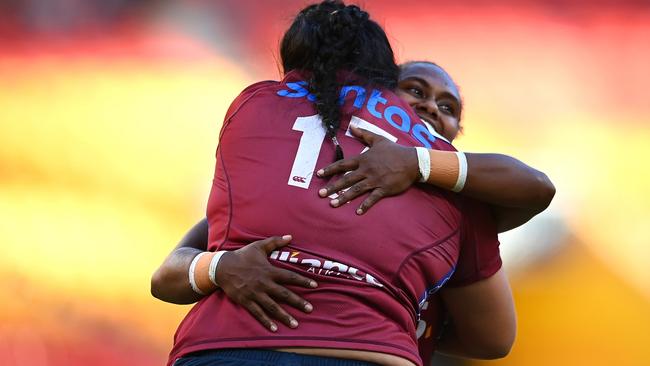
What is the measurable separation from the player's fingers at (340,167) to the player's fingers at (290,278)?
7.7 inches

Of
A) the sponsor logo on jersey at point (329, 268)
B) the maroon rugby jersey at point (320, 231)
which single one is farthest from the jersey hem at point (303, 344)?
the sponsor logo on jersey at point (329, 268)

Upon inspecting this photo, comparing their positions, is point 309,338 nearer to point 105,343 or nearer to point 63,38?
point 105,343

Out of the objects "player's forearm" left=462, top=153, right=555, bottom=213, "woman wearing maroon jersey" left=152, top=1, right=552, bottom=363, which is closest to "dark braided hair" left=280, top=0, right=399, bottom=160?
"woman wearing maroon jersey" left=152, top=1, right=552, bottom=363

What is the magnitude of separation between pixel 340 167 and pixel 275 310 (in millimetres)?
299

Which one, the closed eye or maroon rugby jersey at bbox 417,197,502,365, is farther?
the closed eye

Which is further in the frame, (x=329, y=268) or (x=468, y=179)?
(x=468, y=179)

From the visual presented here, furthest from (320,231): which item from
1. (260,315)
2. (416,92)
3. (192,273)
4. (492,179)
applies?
(416,92)

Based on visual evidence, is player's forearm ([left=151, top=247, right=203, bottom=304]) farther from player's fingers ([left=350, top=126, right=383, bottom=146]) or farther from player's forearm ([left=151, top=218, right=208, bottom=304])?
player's fingers ([left=350, top=126, right=383, bottom=146])

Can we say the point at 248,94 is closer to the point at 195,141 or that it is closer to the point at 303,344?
the point at 303,344

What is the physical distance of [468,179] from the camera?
1644 mm

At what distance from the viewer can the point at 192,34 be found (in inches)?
123

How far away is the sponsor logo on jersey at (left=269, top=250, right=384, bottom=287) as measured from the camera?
1.46 m

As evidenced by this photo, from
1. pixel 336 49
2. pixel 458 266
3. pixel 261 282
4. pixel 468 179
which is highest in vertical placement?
pixel 336 49

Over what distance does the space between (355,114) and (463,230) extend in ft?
1.04
